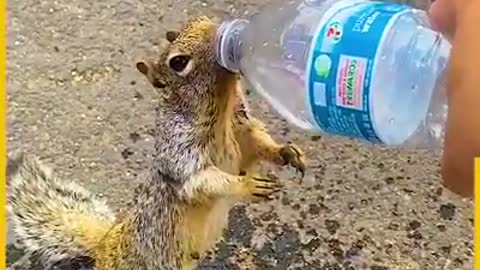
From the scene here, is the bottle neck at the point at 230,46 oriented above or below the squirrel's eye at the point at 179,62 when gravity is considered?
above

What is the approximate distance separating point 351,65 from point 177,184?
0.67 meters

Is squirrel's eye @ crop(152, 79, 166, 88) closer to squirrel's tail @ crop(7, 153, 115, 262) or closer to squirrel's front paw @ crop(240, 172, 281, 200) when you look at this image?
squirrel's front paw @ crop(240, 172, 281, 200)

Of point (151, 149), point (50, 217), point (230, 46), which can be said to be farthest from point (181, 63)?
point (151, 149)

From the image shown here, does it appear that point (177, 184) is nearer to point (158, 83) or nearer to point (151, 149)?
point (158, 83)

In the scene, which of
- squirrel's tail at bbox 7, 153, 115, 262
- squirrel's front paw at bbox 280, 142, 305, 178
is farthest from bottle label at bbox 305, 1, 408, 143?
squirrel's tail at bbox 7, 153, 115, 262

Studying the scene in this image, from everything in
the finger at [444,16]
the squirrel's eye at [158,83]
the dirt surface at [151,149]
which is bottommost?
the dirt surface at [151,149]

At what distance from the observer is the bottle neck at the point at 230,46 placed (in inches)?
72.6

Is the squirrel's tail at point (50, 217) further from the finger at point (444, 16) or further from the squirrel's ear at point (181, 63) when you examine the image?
the finger at point (444, 16)

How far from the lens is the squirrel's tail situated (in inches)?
87.0

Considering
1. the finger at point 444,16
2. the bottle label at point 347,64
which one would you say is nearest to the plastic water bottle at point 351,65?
the bottle label at point 347,64

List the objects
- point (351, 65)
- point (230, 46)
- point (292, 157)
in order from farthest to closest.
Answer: point (292, 157) → point (230, 46) → point (351, 65)

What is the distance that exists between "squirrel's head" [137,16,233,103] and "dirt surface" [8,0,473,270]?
569 mm

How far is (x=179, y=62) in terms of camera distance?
195cm

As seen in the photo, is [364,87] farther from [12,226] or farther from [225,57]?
[12,226]
